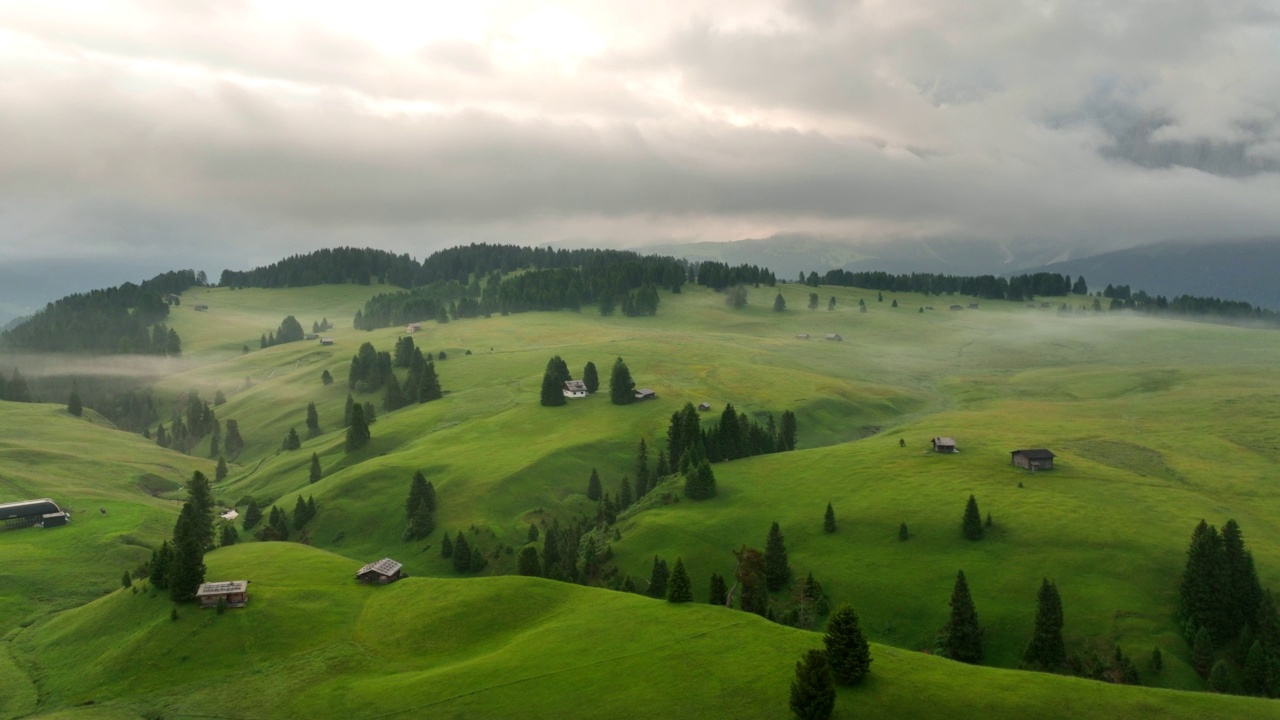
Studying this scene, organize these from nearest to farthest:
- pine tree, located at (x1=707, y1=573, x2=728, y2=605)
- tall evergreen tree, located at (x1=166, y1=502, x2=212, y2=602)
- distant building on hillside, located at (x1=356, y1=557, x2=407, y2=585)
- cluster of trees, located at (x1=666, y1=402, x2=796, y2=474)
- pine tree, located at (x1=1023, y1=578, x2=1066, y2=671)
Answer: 1. pine tree, located at (x1=1023, y1=578, x2=1066, y2=671)
2. pine tree, located at (x1=707, y1=573, x2=728, y2=605)
3. tall evergreen tree, located at (x1=166, y1=502, x2=212, y2=602)
4. distant building on hillside, located at (x1=356, y1=557, x2=407, y2=585)
5. cluster of trees, located at (x1=666, y1=402, x2=796, y2=474)

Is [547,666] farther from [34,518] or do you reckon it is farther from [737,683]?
[34,518]

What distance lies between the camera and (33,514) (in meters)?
118

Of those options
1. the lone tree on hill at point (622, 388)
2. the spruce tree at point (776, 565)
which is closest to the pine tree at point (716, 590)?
the spruce tree at point (776, 565)

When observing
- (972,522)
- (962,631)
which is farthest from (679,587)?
(972,522)

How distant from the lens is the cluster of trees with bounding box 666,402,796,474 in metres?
143

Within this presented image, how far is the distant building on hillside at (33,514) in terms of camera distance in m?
116

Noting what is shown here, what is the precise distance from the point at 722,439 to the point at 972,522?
5236 centimetres

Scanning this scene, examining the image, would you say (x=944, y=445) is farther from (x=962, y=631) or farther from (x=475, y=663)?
(x=475, y=663)

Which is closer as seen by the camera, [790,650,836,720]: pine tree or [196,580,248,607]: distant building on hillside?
[790,650,836,720]: pine tree

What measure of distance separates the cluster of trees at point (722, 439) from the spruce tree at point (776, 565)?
39.2m

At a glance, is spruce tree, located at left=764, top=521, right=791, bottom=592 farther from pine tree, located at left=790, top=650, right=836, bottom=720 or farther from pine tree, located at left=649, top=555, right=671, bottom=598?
pine tree, located at left=790, top=650, right=836, bottom=720

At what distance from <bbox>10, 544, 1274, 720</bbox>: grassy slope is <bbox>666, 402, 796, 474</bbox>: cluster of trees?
63134 mm

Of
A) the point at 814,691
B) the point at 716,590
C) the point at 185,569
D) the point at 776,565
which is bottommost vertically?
the point at 776,565

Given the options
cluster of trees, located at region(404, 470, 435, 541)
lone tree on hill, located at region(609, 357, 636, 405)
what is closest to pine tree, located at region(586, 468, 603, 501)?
cluster of trees, located at region(404, 470, 435, 541)
